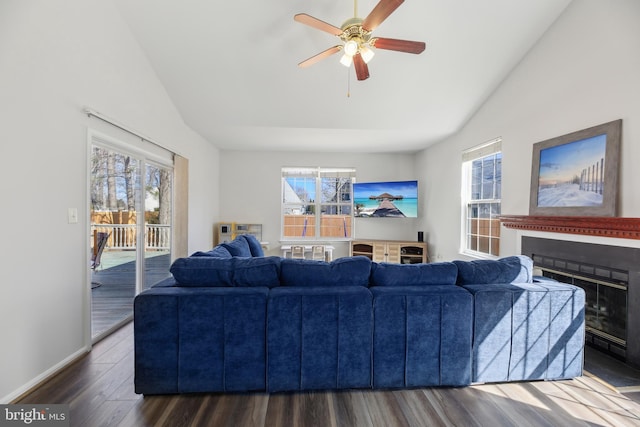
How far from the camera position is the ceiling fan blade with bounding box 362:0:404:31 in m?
1.92

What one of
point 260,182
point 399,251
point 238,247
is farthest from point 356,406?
point 260,182

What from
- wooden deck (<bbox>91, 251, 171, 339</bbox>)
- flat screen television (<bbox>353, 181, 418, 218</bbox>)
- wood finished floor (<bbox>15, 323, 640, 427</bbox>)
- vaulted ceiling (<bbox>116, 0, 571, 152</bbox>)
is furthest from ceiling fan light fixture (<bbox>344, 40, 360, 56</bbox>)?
flat screen television (<bbox>353, 181, 418, 218</bbox>)

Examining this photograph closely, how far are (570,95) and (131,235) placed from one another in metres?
4.70

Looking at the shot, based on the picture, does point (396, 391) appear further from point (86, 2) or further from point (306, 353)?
point (86, 2)

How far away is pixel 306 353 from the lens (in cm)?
183

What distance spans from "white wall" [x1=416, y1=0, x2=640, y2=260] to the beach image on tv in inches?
6.1

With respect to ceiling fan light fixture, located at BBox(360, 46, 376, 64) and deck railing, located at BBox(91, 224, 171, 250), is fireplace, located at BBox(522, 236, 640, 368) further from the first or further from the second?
deck railing, located at BBox(91, 224, 171, 250)

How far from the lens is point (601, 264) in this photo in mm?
2377

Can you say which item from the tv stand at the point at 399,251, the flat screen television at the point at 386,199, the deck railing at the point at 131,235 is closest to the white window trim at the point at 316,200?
the flat screen television at the point at 386,199

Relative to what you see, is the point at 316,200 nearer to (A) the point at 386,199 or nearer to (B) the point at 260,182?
(B) the point at 260,182

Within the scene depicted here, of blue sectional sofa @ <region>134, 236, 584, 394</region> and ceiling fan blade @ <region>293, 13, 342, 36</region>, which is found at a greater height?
ceiling fan blade @ <region>293, 13, 342, 36</region>

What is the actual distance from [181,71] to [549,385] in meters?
4.58

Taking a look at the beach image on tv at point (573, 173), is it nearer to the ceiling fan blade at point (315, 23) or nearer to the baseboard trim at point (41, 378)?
the ceiling fan blade at point (315, 23)

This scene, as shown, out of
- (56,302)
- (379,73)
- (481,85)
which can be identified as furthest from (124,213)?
(481,85)
